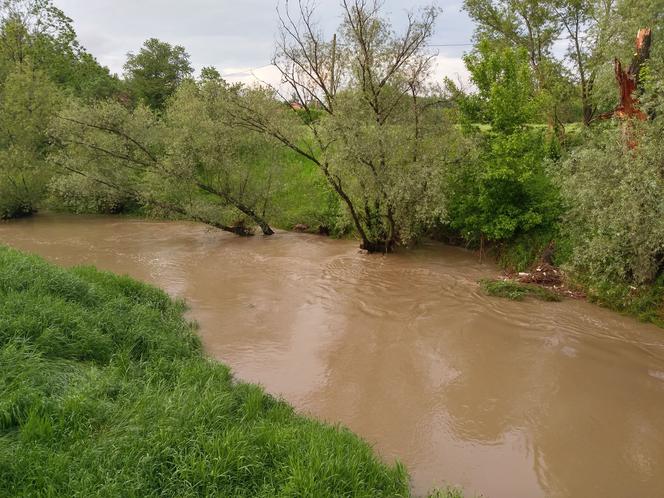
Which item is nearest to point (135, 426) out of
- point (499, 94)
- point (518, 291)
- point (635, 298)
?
point (518, 291)

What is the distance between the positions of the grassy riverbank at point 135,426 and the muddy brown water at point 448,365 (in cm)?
111

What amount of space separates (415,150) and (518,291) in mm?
5183

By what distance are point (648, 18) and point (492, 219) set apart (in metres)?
7.14

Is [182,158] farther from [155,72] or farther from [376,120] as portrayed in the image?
[155,72]

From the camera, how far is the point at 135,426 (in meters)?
5.01

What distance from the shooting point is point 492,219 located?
48.0 feet

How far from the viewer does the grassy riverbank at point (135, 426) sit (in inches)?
171

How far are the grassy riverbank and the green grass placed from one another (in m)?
7.40

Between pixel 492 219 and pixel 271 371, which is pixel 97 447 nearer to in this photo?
pixel 271 371

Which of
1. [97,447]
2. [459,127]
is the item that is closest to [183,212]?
[459,127]

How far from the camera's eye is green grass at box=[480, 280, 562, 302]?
11.9 meters

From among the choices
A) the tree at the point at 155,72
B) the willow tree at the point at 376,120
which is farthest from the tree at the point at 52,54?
the willow tree at the point at 376,120

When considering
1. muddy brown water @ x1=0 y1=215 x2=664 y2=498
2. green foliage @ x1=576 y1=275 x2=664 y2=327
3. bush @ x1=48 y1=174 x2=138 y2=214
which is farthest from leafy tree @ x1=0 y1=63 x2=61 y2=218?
green foliage @ x1=576 y1=275 x2=664 y2=327

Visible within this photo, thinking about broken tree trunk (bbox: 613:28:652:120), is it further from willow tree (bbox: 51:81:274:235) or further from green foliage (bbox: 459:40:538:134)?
willow tree (bbox: 51:81:274:235)
